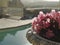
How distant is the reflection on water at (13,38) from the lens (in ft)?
18.7

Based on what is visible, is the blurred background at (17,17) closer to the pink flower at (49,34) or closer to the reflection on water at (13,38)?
the reflection on water at (13,38)

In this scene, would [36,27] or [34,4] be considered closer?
[36,27]

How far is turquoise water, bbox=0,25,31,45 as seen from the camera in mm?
5723

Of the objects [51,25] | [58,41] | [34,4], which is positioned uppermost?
[51,25]

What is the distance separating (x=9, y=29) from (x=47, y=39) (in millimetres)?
5802

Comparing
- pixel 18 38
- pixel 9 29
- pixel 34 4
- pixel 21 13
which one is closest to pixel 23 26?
pixel 9 29

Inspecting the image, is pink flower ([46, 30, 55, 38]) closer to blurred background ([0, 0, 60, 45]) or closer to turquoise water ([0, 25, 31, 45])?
blurred background ([0, 0, 60, 45])

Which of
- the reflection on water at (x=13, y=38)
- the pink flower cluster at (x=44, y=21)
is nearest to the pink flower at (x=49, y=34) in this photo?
the pink flower cluster at (x=44, y=21)

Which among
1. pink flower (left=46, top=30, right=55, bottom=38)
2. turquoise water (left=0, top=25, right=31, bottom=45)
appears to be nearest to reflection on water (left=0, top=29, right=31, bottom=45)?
turquoise water (left=0, top=25, right=31, bottom=45)

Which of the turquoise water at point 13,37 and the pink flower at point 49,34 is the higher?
the pink flower at point 49,34

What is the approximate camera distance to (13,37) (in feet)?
21.2

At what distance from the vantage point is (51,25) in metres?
1.60

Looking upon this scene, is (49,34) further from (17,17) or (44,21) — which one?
(17,17)

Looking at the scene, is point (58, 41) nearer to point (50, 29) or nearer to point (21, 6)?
point (50, 29)
